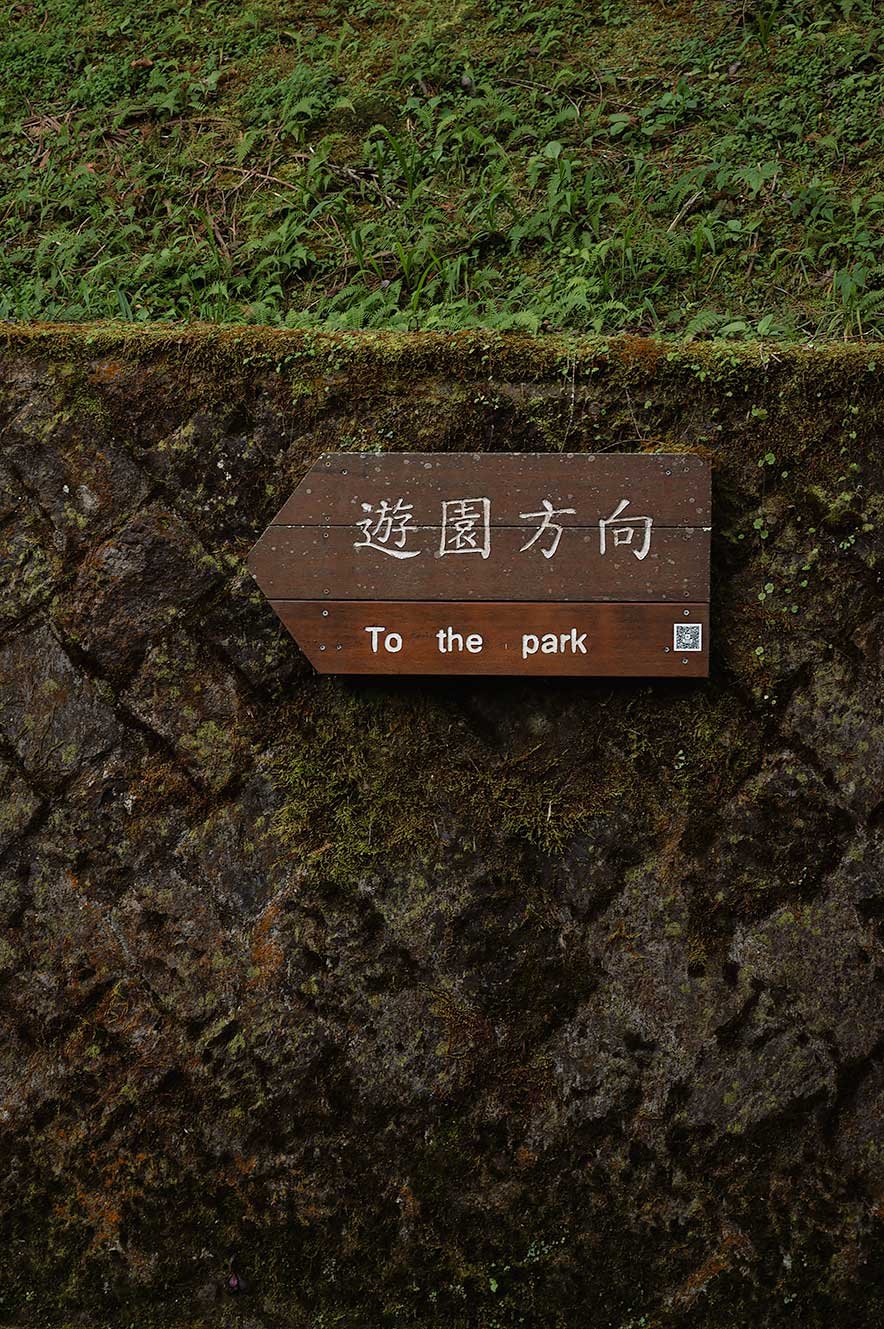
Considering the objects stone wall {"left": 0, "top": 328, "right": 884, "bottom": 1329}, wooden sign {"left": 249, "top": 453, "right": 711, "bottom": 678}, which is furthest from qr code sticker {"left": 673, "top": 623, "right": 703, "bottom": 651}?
stone wall {"left": 0, "top": 328, "right": 884, "bottom": 1329}

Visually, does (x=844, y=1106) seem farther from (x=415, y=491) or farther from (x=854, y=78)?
(x=854, y=78)

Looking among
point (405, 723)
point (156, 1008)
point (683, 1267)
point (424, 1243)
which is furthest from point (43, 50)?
point (683, 1267)

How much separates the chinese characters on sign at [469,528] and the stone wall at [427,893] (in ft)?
1.05

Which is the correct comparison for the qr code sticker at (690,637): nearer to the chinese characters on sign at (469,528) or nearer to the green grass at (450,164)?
the chinese characters on sign at (469,528)

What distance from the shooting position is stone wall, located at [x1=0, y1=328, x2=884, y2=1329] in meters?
3.32

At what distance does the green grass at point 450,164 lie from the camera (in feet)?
14.0

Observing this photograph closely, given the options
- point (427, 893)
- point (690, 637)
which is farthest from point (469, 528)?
point (427, 893)

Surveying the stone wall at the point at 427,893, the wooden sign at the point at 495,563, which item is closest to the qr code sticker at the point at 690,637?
the wooden sign at the point at 495,563

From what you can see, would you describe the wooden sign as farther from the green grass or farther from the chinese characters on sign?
the green grass

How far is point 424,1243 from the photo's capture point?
335cm

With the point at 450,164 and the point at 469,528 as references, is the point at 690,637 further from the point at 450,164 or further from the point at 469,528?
the point at 450,164

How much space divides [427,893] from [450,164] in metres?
3.60

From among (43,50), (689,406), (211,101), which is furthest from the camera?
(43,50)

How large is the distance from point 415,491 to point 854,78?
11.4 ft
